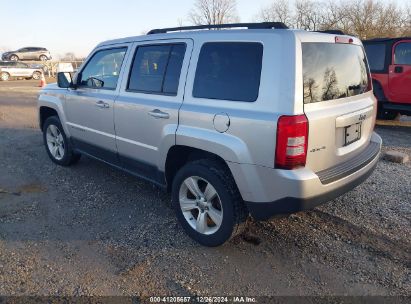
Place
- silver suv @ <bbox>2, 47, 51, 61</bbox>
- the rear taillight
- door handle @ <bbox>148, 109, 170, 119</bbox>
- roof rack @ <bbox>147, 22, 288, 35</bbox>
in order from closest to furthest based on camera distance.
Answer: the rear taillight
roof rack @ <bbox>147, 22, 288, 35</bbox>
door handle @ <bbox>148, 109, 170, 119</bbox>
silver suv @ <bbox>2, 47, 51, 61</bbox>

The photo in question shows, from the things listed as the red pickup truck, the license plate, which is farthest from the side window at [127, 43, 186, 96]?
the red pickup truck

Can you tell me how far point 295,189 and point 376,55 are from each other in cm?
690

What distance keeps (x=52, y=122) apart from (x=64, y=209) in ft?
6.55

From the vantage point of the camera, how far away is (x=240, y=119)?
8.85ft

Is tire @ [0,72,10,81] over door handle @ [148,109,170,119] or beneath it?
beneath

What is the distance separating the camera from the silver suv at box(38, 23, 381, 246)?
2580 millimetres

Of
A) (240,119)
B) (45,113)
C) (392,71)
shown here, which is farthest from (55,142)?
(392,71)

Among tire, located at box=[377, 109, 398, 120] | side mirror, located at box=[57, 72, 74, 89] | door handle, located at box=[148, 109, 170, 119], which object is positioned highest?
side mirror, located at box=[57, 72, 74, 89]

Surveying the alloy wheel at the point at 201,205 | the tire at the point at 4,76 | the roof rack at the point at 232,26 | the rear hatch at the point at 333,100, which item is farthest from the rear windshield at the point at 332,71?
the tire at the point at 4,76

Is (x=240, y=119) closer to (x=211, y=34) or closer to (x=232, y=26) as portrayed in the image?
(x=211, y=34)

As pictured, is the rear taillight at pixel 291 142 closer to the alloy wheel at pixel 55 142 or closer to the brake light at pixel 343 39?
the brake light at pixel 343 39

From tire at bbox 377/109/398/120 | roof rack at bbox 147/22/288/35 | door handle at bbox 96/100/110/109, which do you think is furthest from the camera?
tire at bbox 377/109/398/120

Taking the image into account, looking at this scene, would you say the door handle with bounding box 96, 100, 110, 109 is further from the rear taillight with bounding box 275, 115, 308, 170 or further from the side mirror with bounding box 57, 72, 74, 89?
the rear taillight with bounding box 275, 115, 308, 170

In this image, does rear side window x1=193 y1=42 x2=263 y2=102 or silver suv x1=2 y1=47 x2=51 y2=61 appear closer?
rear side window x1=193 y1=42 x2=263 y2=102
